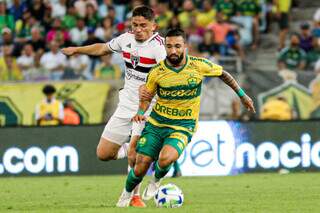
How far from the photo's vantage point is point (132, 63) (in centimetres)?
1379

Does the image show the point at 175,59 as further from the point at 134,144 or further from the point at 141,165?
the point at 134,144

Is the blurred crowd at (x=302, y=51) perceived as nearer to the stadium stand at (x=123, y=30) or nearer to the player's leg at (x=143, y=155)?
the stadium stand at (x=123, y=30)

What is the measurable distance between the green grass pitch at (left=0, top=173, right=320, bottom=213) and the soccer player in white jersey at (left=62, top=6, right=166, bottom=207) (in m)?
0.77

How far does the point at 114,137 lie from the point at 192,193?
178cm

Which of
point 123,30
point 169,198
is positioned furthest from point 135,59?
point 123,30

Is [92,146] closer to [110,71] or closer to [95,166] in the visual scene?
[95,166]

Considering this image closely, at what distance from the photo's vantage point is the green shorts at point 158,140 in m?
12.8

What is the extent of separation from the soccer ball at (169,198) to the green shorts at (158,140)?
420 mm

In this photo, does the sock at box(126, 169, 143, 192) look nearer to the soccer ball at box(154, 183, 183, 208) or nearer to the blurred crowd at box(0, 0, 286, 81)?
the soccer ball at box(154, 183, 183, 208)

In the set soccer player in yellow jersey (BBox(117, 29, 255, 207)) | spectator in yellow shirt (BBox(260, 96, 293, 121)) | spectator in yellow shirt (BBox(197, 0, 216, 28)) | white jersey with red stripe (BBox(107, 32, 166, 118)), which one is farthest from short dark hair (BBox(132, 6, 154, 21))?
spectator in yellow shirt (BBox(197, 0, 216, 28))

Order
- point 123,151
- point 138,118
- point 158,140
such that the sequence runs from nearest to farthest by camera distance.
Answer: point 138,118 → point 158,140 → point 123,151

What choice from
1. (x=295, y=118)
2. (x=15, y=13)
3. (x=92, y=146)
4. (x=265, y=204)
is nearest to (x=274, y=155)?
(x=295, y=118)

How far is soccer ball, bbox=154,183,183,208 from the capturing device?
41.8ft

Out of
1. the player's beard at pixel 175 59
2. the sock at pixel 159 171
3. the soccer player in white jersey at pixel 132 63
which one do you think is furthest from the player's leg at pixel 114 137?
the player's beard at pixel 175 59
